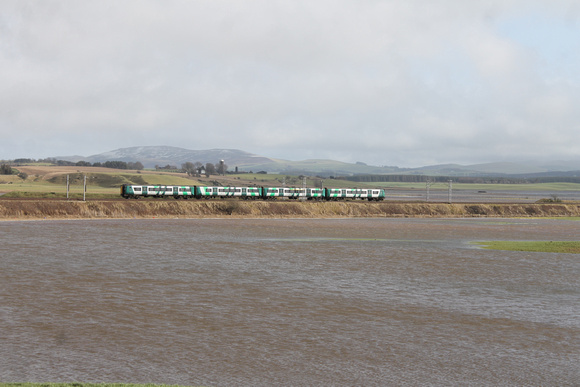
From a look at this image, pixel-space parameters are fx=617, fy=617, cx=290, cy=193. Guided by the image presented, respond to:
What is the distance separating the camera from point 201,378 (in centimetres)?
1480

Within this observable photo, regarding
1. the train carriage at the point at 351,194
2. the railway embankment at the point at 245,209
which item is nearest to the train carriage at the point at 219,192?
the railway embankment at the point at 245,209

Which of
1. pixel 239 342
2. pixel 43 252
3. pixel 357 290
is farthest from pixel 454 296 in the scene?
pixel 43 252

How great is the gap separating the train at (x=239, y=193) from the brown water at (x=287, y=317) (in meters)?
64.7

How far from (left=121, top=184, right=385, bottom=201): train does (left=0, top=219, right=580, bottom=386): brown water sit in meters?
64.7

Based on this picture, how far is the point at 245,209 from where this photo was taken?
93688 mm

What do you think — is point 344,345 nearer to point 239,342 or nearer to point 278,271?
point 239,342

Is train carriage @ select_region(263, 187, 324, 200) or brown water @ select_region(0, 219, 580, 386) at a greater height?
train carriage @ select_region(263, 187, 324, 200)

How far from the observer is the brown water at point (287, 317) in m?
15.6

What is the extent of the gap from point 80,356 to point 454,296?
16.4 metres

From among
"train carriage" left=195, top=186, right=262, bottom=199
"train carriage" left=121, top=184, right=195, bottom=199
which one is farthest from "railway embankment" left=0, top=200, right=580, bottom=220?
"train carriage" left=195, top=186, right=262, bottom=199

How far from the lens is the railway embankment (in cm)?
8019

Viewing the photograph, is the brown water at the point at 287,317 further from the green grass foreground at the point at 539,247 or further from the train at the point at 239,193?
the train at the point at 239,193

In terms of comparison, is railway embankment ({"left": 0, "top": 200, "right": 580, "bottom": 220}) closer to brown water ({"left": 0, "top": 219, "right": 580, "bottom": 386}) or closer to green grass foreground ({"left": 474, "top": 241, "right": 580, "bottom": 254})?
brown water ({"left": 0, "top": 219, "right": 580, "bottom": 386})

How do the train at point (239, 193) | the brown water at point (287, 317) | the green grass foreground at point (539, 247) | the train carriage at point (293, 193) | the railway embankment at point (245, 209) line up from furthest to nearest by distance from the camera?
the train carriage at point (293, 193) → the train at point (239, 193) → the railway embankment at point (245, 209) → the green grass foreground at point (539, 247) → the brown water at point (287, 317)
